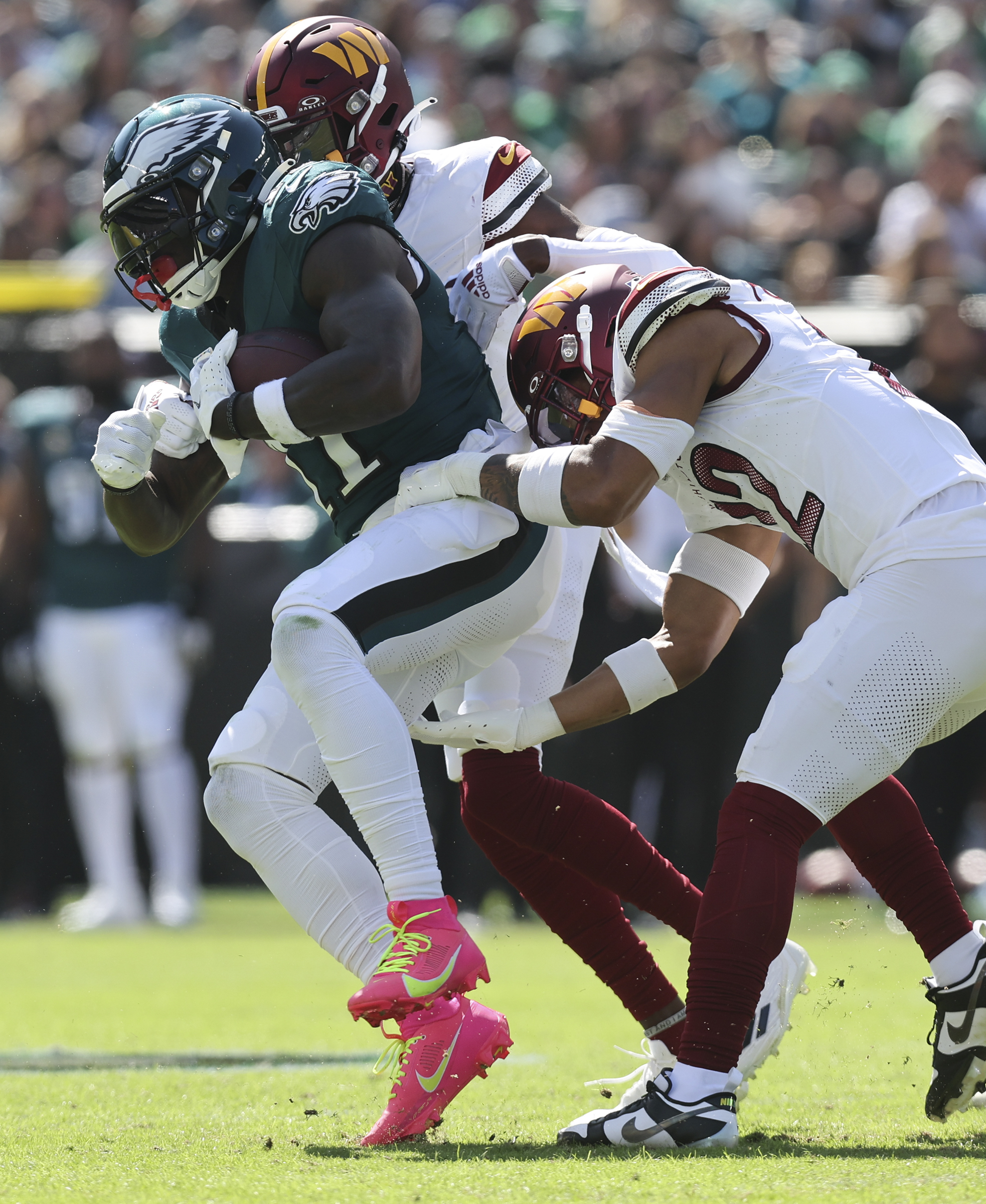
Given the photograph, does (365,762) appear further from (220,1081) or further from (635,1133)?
(220,1081)

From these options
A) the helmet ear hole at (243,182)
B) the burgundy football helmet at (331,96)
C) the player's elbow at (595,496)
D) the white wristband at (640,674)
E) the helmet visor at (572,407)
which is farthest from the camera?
the burgundy football helmet at (331,96)

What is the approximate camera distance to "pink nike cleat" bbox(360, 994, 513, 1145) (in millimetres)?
3145

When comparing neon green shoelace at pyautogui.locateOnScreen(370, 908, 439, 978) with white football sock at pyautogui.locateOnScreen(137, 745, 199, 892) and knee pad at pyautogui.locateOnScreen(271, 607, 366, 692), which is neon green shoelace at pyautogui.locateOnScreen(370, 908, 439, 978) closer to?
knee pad at pyautogui.locateOnScreen(271, 607, 366, 692)

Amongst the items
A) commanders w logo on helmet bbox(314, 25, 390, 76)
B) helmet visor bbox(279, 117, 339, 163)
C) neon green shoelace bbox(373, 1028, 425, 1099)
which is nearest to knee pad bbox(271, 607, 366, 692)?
neon green shoelace bbox(373, 1028, 425, 1099)

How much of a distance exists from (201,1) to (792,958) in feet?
35.5

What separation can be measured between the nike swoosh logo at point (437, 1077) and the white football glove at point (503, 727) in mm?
706

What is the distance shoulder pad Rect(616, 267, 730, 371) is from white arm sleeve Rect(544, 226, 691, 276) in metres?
0.62

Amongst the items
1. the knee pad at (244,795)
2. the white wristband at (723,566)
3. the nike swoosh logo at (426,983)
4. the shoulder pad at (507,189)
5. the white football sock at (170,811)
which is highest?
the shoulder pad at (507,189)

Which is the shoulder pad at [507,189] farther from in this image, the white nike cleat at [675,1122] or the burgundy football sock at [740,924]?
the white nike cleat at [675,1122]

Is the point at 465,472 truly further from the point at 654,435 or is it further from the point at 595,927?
the point at 595,927

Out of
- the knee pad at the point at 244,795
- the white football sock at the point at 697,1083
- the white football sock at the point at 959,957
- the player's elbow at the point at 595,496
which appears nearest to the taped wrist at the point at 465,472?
the player's elbow at the point at 595,496

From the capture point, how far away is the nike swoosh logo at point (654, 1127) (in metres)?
2.95

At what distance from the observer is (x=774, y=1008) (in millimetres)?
3580

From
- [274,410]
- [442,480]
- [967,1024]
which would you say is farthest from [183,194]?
[967,1024]
